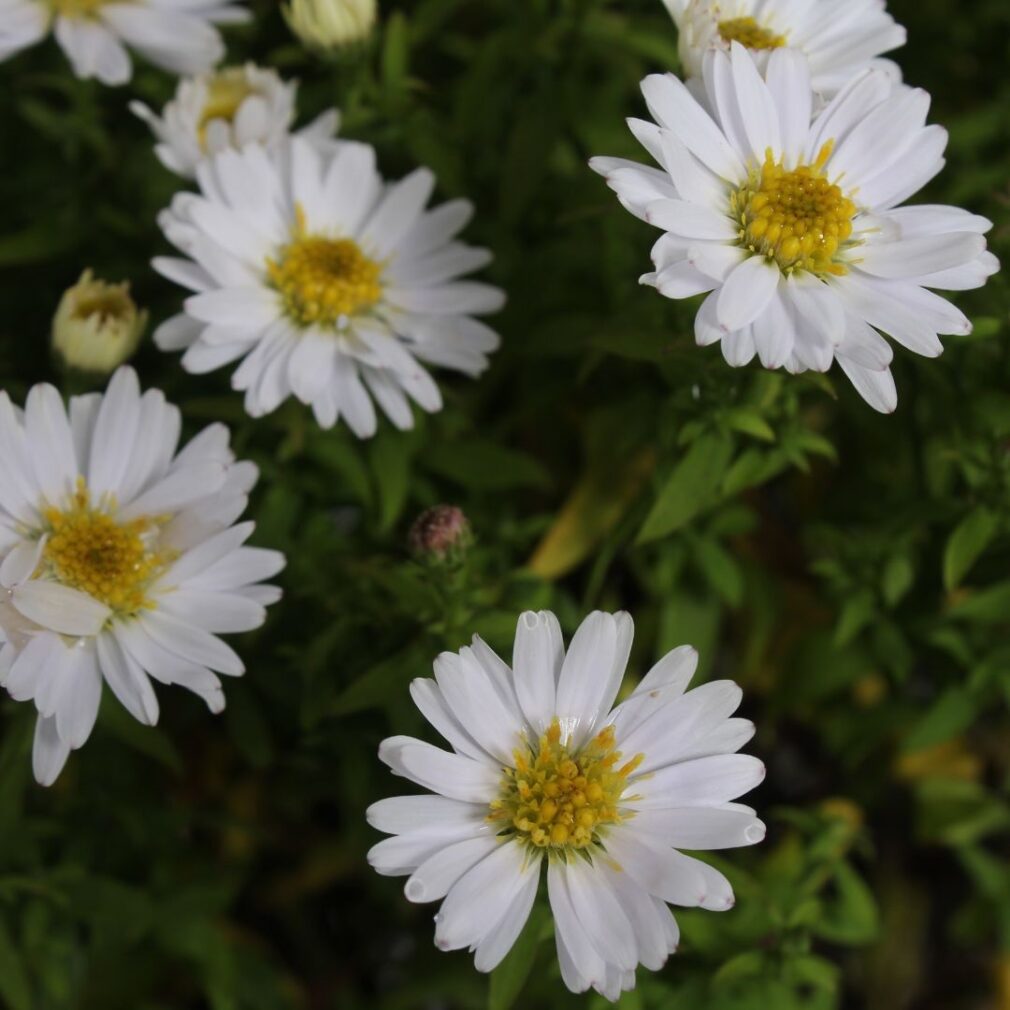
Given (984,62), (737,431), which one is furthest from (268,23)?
(984,62)

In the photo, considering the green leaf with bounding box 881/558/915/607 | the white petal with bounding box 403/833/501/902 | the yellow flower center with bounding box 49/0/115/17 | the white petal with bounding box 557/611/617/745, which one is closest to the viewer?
the white petal with bounding box 403/833/501/902

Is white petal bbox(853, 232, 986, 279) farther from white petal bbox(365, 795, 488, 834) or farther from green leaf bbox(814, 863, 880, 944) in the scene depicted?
green leaf bbox(814, 863, 880, 944)

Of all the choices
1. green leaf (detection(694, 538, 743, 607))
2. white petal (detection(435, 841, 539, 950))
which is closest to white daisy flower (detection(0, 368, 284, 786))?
white petal (detection(435, 841, 539, 950))

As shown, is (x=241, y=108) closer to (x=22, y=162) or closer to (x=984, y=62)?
(x=22, y=162)

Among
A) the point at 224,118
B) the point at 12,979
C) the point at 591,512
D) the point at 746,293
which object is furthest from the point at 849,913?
the point at 224,118

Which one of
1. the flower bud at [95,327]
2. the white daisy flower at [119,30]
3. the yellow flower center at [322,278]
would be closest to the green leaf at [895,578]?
the yellow flower center at [322,278]

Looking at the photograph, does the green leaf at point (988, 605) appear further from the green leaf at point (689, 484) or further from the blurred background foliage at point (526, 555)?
the green leaf at point (689, 484)

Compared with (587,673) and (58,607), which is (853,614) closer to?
(587,673)
